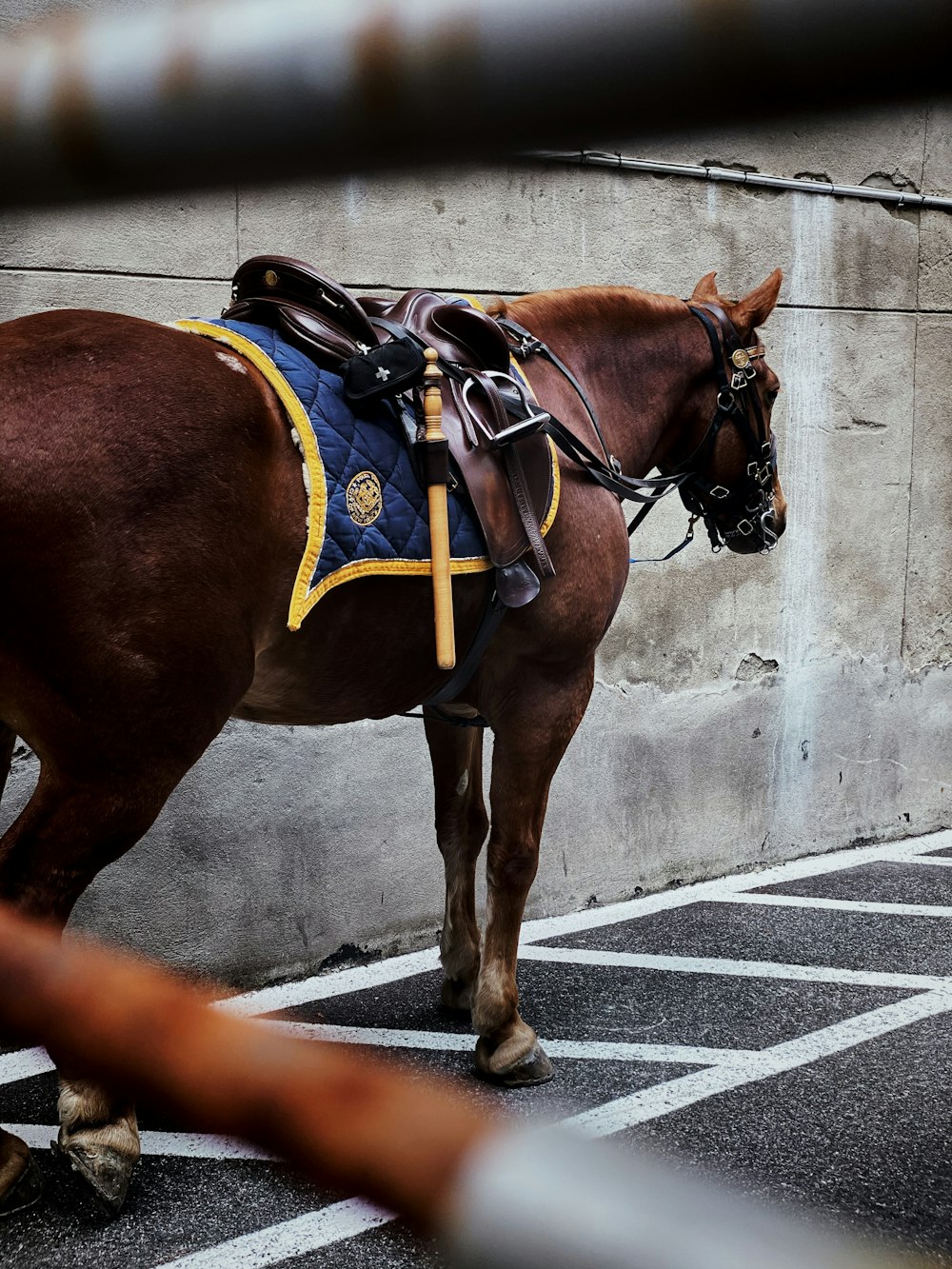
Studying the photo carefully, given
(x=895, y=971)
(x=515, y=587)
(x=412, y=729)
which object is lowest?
(x=895, y=971)

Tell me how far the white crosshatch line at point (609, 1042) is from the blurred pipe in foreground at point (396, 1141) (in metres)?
1.98

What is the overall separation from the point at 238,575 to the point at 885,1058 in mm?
2290

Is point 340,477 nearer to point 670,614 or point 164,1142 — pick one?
point 164,1142

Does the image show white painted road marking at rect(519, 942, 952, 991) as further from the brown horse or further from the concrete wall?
the brown horse

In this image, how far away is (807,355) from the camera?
5652 millimetres

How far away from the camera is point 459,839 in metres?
3.93

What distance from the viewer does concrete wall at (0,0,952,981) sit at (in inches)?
155

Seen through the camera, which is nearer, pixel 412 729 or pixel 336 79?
pixel 336 79

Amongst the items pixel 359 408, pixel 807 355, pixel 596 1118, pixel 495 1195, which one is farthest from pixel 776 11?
pixel 807 355

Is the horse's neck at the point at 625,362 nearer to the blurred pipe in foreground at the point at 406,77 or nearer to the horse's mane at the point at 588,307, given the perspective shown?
the horse's mane at the point at 588,307

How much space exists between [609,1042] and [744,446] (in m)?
1.78

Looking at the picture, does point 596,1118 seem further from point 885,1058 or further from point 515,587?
point 515,587

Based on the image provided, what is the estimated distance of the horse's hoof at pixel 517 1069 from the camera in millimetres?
3354

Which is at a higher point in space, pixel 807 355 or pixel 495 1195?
pixel 807 355
